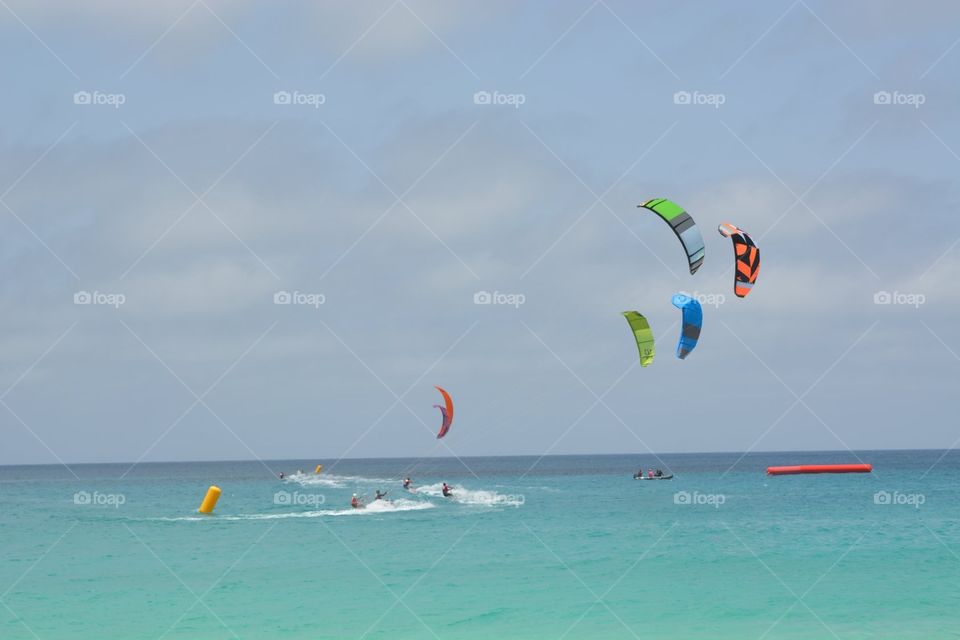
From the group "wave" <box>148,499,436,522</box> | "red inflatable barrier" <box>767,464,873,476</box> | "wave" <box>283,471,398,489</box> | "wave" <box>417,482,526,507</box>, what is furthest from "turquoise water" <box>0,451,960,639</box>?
"red inflatable barrier" <box>767,464,873,476</box>

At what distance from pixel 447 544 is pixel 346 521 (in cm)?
745

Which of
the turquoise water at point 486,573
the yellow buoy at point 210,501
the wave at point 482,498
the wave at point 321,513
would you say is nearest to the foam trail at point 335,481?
the wave at point 482,498

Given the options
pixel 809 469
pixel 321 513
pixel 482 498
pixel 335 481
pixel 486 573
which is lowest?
pixel 809 469

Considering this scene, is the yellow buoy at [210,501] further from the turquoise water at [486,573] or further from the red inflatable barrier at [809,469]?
the red inflatable barrier at [809,469]

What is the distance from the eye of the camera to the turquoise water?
56.2ft

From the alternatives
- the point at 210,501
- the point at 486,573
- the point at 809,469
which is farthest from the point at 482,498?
the point at 809,469

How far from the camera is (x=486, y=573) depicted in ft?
72.0

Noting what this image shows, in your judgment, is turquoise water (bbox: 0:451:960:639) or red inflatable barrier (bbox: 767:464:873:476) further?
red inflatable barrier (bbox: 767:464:873:476)

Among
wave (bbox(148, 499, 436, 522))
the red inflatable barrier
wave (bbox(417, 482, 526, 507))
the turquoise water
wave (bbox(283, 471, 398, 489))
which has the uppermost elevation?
the turquoise water

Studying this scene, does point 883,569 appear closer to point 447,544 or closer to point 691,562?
point 691,562

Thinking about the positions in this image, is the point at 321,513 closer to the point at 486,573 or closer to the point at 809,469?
the point at 486,573

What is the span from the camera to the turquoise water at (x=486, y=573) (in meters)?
17.1

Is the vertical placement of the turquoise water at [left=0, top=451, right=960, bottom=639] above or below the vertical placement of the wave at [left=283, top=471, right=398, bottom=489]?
above

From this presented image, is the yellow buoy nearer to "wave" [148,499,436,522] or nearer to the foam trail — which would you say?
"wave" [148,499,436,522]
